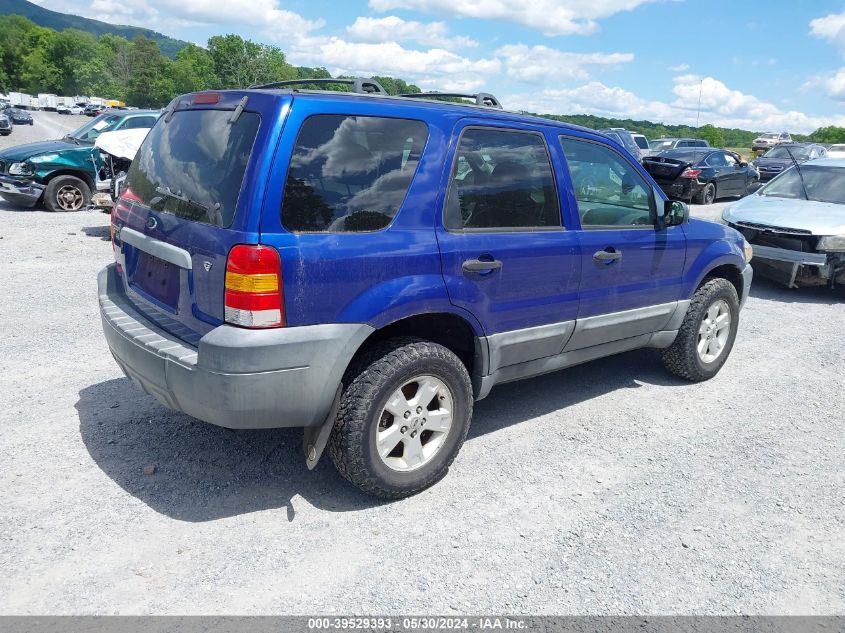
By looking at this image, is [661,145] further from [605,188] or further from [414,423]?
[414,423]

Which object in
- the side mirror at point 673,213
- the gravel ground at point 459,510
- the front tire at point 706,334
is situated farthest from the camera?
the front tire at point 706,334

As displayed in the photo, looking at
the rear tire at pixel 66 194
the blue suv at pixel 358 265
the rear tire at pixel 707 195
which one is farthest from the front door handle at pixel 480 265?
Answer: the rear tire at pixel 707 195

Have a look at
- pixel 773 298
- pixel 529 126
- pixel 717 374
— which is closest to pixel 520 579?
pixel 529 126

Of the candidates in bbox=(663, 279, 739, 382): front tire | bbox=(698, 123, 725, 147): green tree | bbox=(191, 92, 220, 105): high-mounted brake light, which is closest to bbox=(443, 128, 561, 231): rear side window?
bbox=(191, 92, 220, 105): high-mounted brake light

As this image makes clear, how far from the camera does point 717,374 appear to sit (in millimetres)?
5672

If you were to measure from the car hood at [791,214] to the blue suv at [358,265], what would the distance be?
5249 mm

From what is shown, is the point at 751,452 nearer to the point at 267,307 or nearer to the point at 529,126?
the point at 529,126

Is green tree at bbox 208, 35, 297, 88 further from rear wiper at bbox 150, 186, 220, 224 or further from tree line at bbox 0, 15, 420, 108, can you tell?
rear wiper at bbox 150, 186, 220, 224

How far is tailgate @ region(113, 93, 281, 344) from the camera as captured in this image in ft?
9.74

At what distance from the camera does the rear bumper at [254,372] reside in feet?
9.60

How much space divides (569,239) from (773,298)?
5.90 meters

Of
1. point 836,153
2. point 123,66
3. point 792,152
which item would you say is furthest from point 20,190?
point 123,66

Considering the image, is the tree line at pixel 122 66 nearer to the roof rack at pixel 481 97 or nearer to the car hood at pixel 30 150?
the car hood at pixel 30 150

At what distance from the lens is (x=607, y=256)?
167 inches
